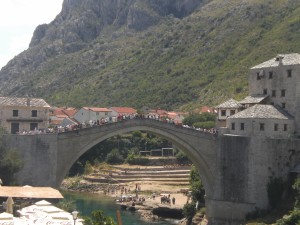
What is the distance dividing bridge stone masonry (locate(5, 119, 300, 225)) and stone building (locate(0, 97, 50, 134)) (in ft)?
19.8

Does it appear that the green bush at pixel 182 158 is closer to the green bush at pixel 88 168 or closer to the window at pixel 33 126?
the green bush at pixel 88 168

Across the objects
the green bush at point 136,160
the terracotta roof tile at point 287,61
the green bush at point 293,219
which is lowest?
the green bush at point 293,219

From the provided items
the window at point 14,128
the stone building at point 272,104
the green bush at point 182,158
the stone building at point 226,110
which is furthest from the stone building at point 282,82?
the green bush at point 182,158

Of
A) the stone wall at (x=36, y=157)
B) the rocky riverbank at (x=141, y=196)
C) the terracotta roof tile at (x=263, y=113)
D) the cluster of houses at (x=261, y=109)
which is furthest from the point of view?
the rocky riverbank at (x=141, y=196)

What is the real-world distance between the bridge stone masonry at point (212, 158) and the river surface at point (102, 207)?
39.5 ft

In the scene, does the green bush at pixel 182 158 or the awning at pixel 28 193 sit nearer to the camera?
the awning at pixel 28 193

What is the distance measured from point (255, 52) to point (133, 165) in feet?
153

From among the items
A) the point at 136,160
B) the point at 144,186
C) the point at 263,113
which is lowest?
the point at 144,186

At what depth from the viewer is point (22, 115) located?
54844mm

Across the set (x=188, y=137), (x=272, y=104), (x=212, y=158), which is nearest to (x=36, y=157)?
(x=188, y=137)

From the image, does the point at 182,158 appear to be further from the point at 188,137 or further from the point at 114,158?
the point at 188,137

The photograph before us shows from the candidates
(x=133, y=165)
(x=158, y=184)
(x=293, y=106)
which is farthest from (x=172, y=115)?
(x=293, y=106)

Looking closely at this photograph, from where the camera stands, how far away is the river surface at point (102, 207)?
6644cm

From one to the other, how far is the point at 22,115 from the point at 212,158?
18870 mm
